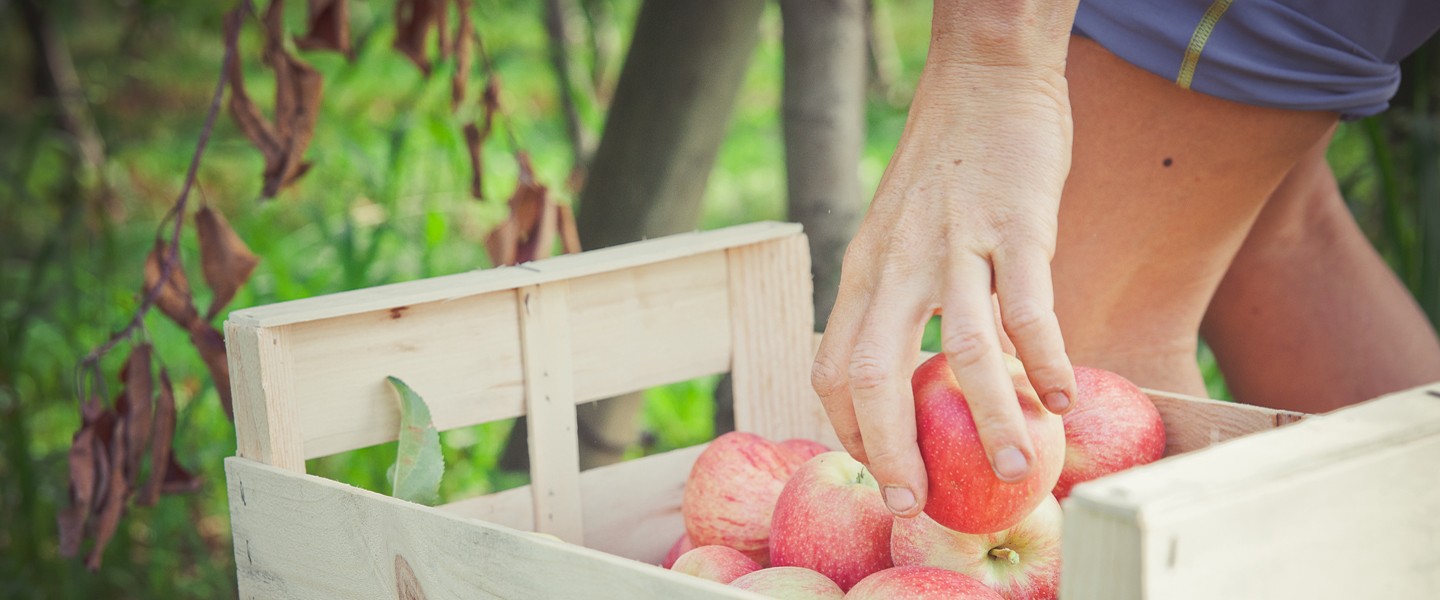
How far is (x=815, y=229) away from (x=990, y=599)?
1.01 metres

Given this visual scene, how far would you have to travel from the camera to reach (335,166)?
3.67 m

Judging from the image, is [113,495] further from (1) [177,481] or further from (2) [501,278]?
(2) [501,278]

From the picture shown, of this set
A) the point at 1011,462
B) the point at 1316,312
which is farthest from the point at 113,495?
the point at 1316,312

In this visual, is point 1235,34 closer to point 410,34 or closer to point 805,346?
point 805,346

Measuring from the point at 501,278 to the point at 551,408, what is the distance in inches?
6.7

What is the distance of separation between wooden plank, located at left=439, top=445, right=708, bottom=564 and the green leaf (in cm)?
19

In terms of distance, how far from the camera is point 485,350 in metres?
1.40

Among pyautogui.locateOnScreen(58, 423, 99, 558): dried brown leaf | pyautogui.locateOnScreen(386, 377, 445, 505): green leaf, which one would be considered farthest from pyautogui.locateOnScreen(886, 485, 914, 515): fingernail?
pyautogui.locateOnScreen(58, 423, 99, 558): dried brown leaf

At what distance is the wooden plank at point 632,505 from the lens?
146 cm

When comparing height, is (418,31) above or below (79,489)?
above

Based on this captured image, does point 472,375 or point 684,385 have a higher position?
point 472,375

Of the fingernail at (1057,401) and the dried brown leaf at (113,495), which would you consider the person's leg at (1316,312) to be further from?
the dried brown leaf at (113,495)

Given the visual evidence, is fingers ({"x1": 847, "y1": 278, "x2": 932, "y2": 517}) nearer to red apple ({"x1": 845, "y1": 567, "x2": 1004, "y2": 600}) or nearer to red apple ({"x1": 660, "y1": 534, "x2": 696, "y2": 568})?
red apple ({"x1": 845, "y1": 567, "x2": 1004, "y2": 600})

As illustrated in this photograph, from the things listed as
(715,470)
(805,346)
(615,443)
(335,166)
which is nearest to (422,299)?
(715,470)
